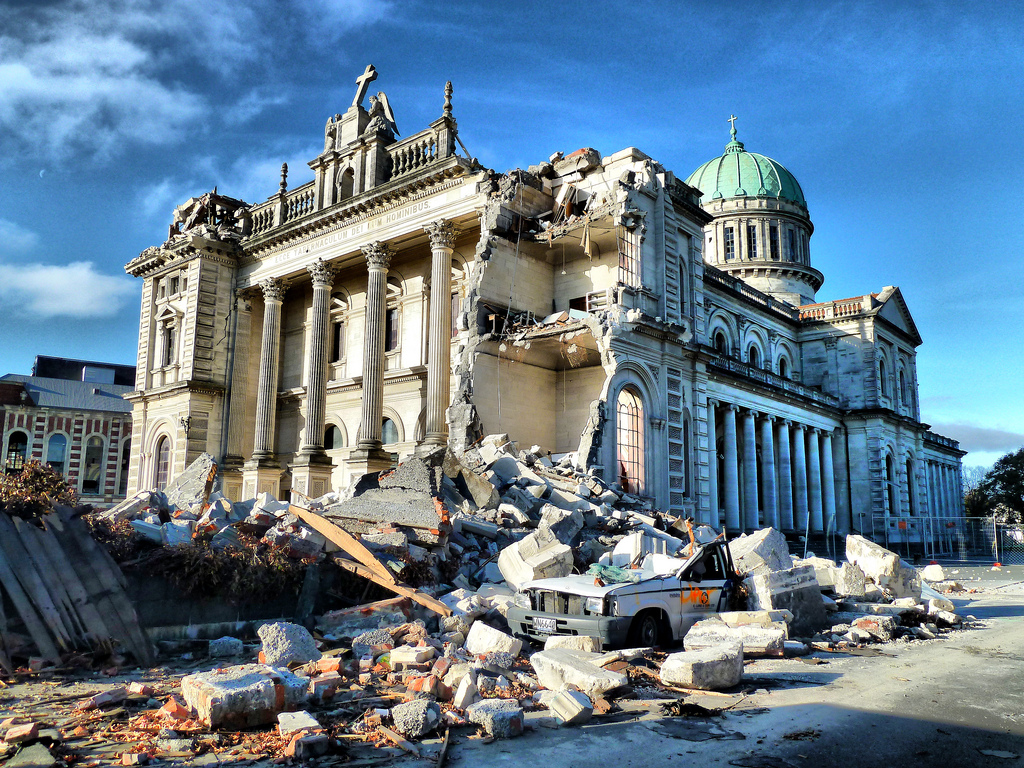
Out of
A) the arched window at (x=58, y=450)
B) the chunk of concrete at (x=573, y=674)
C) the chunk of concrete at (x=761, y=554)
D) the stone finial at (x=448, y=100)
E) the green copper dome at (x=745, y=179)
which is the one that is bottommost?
the chunk of concrete at (x=573, y=674)

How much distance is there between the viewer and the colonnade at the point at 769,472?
3034cm

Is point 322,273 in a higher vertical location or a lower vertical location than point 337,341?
higher

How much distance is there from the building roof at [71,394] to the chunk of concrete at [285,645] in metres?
47.7

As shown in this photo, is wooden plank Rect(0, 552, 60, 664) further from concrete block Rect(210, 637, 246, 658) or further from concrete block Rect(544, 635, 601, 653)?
concrete block Rect(544, 635, 601, 653)

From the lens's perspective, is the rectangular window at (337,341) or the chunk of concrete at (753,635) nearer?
the chunk of concrete at (753,635)

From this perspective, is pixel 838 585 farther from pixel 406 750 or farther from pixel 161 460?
pixel 161 460

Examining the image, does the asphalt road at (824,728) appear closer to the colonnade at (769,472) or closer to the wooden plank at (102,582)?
the wooden plank at (102,582)

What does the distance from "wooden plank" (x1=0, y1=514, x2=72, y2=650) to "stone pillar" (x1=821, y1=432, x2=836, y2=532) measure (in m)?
36.1

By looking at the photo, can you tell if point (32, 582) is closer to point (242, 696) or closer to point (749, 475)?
point (242, 696)

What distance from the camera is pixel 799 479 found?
3600 centimetres

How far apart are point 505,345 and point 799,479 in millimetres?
20155

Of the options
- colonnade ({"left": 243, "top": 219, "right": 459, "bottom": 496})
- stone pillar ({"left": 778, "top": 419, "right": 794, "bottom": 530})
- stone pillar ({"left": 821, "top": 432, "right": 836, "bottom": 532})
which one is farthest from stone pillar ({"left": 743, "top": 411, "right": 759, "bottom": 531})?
colonnade ({"left": 243, "top": 219, "right": 459, "bottom": 496})

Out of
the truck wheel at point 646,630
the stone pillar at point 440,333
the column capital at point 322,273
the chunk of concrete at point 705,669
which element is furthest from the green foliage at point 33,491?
the column capital at point 322,273

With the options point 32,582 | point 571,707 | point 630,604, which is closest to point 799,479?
point 630,604
